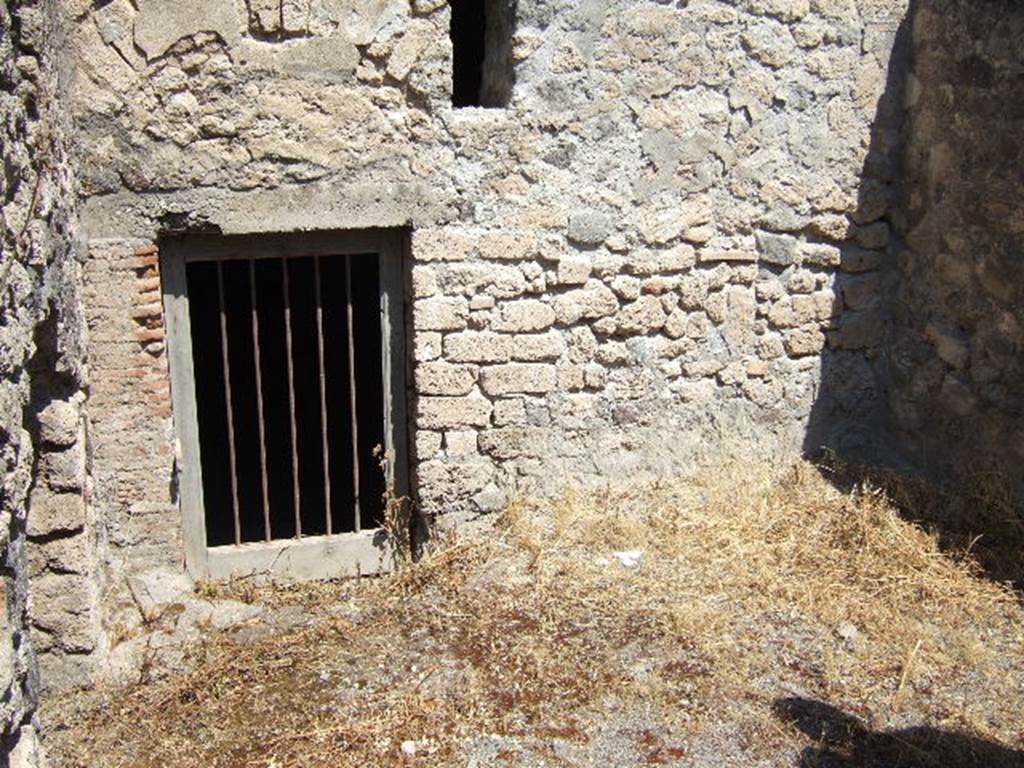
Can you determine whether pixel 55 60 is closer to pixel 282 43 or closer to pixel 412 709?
pixel 282 43

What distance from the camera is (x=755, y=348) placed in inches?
231

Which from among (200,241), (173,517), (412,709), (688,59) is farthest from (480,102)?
(412,709)

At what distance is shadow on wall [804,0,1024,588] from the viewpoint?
5.41 metres

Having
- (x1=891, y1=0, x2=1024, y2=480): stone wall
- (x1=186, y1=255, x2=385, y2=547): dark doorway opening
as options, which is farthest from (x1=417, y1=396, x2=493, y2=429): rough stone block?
(x1=891, y1=0, x2=1024, y2=480): stone wall

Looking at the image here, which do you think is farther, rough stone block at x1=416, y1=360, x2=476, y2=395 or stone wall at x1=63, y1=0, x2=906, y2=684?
rough stone block at x1=416, y1=360, x2=476, y2=395

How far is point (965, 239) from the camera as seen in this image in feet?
18.5

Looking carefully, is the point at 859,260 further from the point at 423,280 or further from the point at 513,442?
the point at 423,280

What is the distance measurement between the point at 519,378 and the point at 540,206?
2.78 ft

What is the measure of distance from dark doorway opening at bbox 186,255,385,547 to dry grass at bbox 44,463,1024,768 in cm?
73

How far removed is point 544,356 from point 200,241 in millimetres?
1721

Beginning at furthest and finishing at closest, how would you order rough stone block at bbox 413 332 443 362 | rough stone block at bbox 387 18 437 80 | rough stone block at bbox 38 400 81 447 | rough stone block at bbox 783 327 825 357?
rough stone block at bbox 783 327 825 357 → rough stone block at bbox 413 332 443 362 → rough stone block at bbox 387 18 437 80 → rough stone block at bbox 38 400 81 447

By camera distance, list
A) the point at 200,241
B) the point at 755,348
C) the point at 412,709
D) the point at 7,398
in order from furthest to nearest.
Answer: the point at 755,348
the point at 200,241
the point at 412,709
the point at 7,398

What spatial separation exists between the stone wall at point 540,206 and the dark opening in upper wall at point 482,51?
0.14m

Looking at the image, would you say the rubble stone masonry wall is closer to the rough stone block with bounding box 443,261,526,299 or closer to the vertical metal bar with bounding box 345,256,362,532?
the rough stone block with bounding box 443,261,526,299
